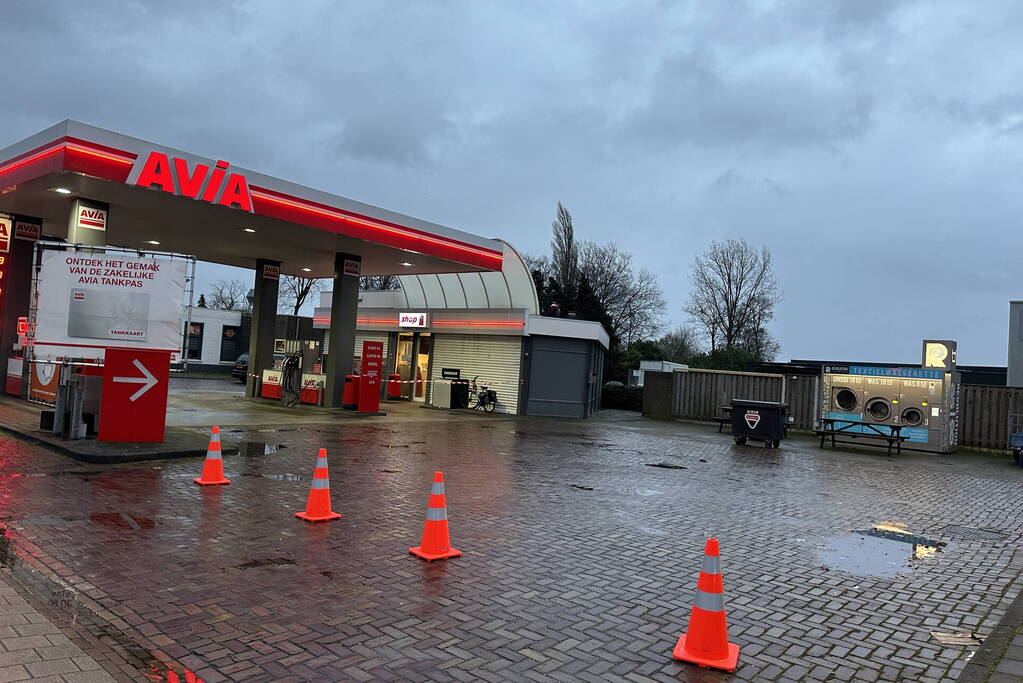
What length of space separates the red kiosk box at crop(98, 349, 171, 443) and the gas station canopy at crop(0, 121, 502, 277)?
12.8 feet

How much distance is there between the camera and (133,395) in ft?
36.5

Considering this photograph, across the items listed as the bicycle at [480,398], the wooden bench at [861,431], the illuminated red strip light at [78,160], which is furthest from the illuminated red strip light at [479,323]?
the illuminated red strip light at [78,160]

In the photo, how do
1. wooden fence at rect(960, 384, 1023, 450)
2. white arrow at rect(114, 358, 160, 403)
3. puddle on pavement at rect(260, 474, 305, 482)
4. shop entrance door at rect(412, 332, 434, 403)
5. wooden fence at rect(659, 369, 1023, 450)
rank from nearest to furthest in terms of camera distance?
puddle on pavement at rect(260, 474, 305, 482) < white arrow at rect(114, 358, 160, 403) < wooden fence at rect(960, 384, 1023, 450) < wooden fence at rect(659, 369, 1023, 450) < shop entrance door at rect(412, 332, 434, 403)

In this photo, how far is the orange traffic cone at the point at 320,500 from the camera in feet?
23.7

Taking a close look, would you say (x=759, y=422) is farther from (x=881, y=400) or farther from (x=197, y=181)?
(x=197, y=181)


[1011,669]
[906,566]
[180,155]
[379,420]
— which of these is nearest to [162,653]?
[1011,669]

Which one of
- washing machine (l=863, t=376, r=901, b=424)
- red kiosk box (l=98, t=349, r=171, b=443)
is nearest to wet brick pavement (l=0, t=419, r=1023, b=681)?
red kiosk box (l=98, t=349, r=171, b=443)

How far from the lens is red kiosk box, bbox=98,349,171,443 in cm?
1094

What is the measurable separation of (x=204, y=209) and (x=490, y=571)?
513 inches

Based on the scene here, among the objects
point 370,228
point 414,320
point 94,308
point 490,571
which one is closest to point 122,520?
point 490,571

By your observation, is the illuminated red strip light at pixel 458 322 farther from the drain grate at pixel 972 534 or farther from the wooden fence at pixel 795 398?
the drain grate at pixel 972 534

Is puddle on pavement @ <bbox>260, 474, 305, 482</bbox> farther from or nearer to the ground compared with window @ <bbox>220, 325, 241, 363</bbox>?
nearer to the ground

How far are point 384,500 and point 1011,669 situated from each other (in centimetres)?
617

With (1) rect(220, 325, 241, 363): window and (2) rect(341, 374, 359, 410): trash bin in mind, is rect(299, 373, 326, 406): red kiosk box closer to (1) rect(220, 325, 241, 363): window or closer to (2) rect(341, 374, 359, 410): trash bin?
(2) rect(341, 374, 359, 410): trash bin
